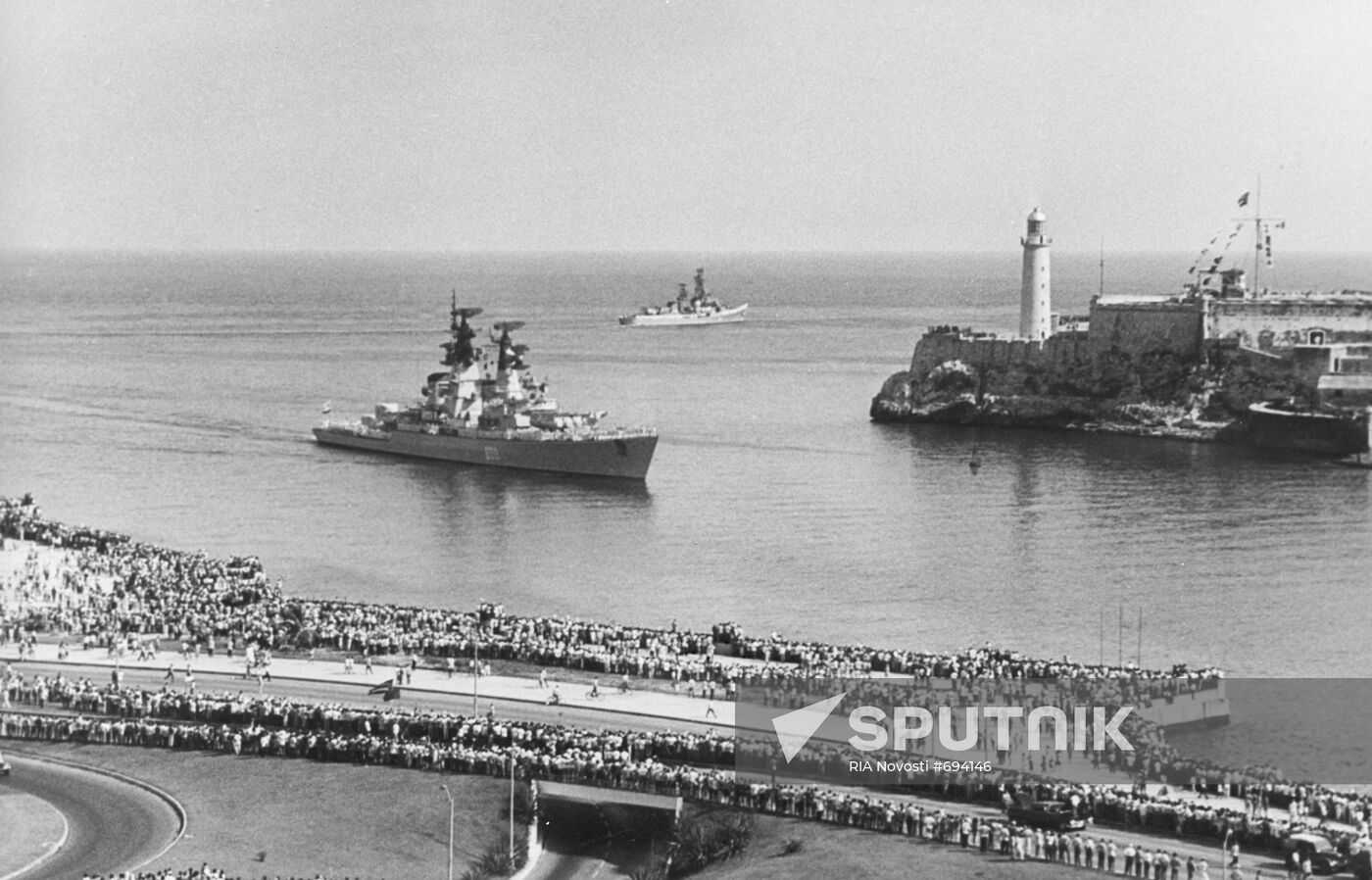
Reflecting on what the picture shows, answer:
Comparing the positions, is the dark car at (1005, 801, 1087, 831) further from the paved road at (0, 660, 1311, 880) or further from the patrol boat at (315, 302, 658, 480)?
the patrol boat at (315, 302, 658, 480)

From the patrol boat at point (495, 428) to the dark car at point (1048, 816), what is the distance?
7730cm

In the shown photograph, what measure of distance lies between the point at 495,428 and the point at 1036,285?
48.5m

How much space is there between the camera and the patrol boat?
12550cm

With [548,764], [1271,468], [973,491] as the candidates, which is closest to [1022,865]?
[548,764]

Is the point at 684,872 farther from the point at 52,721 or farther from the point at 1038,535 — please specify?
the point at 1038,535

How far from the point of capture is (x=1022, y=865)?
1703 inches

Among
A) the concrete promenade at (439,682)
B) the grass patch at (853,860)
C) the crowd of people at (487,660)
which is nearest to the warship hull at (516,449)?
the crowd of people at (487,660)

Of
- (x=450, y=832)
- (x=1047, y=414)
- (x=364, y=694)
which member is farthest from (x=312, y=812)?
(x=1047, y=414)

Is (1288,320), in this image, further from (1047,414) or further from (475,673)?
(475,673)

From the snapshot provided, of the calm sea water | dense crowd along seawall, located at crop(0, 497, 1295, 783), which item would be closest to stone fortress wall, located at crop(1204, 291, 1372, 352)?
the calm sea water

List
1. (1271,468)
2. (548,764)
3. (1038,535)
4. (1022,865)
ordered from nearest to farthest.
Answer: (1022,865), (548,764), (1038,535), (1271,468)

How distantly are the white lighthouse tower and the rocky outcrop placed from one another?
491 cm

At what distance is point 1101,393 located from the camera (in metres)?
151

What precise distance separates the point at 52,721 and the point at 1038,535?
57245mm
